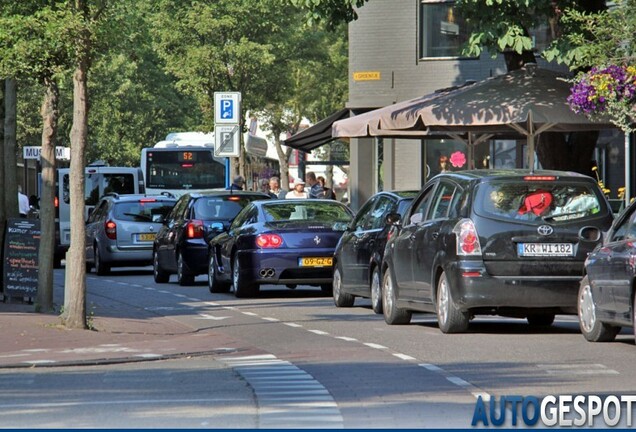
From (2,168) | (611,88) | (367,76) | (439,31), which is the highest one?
(439,31)

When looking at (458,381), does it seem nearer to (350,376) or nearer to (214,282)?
(350,376)

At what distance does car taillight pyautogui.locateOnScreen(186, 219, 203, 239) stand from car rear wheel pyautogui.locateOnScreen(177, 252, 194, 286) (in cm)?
38

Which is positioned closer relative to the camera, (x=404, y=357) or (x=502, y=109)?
(x=404, y=357)

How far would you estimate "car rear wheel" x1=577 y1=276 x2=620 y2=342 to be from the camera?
15.6 meters

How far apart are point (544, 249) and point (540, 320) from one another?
6.66 feet

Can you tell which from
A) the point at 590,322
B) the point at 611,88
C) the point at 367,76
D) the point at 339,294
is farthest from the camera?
the point at 367,76

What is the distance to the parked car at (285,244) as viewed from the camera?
2328 cm

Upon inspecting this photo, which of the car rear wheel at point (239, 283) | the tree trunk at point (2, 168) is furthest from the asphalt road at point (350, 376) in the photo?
the tree trunk at point (2, 168)

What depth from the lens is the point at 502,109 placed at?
2303cm

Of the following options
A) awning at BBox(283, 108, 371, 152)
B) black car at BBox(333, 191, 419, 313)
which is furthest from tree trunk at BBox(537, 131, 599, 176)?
awning at BBox(283, 108, 371, 152)

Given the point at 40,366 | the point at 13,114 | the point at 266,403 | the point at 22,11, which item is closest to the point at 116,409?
the point at 266,403

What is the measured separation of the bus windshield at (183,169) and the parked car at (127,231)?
52.1 feet

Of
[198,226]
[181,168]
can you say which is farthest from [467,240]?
[181,168]
